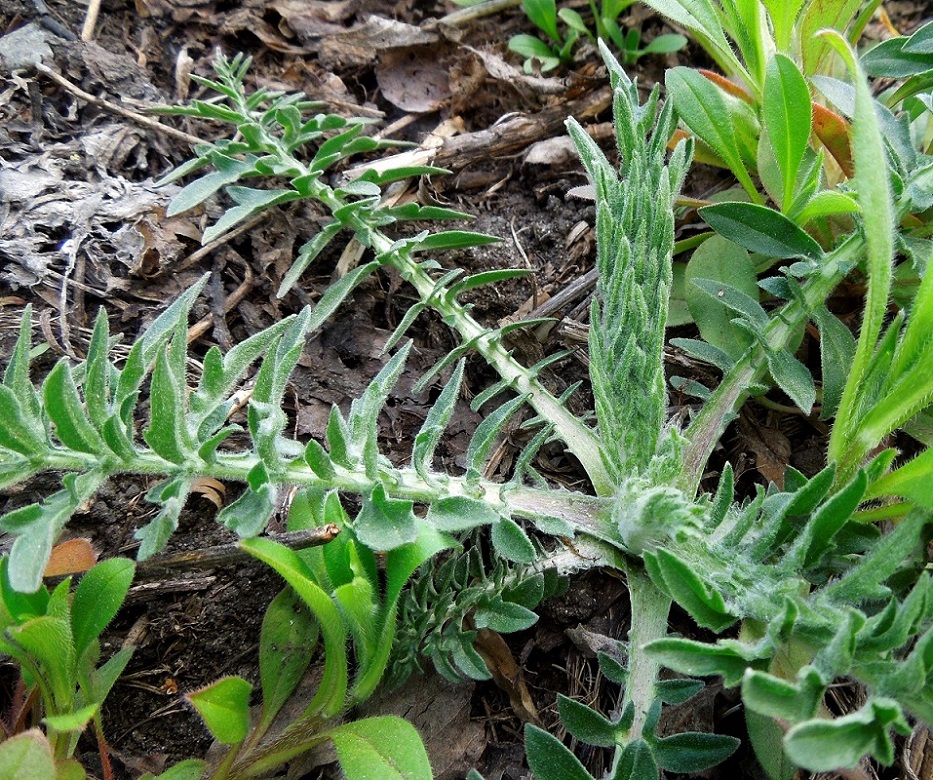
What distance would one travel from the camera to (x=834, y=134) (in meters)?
1.76

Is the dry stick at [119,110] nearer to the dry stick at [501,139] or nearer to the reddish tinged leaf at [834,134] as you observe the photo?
→ the dry stick at [501,139]

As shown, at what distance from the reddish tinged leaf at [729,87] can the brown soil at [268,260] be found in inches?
12.1

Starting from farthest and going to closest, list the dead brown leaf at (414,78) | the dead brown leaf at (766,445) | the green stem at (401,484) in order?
the dead brown leaf at (414,78), the dead brown leaf at (766,445), the green stem at (401,484)

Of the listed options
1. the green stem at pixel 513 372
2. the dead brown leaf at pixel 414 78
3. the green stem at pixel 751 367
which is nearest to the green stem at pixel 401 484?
the green stem at pixel 513 372

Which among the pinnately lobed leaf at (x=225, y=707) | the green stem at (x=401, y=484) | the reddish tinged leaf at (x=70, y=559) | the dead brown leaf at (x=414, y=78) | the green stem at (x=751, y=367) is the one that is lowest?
the pinnately lobed leaf at (x=225, y=707)

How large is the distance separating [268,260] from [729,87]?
4.34 ft

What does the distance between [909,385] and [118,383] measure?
140 centimetres

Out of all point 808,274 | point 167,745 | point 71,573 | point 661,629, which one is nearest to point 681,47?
point 808,274

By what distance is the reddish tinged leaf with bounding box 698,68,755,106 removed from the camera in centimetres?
191

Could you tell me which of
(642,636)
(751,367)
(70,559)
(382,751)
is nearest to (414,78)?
(751,367)

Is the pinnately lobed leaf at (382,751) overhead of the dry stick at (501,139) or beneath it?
beneath

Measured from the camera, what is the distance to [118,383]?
4.26ft

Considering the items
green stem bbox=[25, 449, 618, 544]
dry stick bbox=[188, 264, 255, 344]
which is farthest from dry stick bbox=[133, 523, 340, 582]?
dry stick bbox=[188, 264, 255, 344]

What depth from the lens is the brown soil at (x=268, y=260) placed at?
64.3 inches
